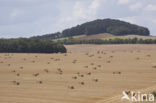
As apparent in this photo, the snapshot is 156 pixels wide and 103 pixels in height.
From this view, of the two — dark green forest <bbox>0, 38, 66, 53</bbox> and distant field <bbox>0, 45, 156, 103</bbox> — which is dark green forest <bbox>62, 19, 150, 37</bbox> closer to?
dark green forest <bbox>0, 38, 66, 53</bbox>

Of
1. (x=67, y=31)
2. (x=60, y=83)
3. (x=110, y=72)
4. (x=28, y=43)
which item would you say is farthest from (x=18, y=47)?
(x=67, y=31)

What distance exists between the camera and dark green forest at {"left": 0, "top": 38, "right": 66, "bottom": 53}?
77931 millimetres

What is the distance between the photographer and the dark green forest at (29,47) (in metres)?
77.9

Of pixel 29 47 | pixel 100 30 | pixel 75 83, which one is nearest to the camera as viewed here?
pixel 75 83

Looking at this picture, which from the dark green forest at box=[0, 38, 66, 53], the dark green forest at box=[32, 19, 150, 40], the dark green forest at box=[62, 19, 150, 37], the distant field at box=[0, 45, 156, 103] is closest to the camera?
the distant field at box=[0, 45, 156, 103]

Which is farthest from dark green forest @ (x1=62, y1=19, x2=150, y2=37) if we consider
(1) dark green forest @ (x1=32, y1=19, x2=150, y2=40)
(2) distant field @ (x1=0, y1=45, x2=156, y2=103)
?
(2) distant field @ (x1=0, y1=45, x2=156, y2=103)

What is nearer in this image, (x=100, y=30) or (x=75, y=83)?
(x=75, y=83)

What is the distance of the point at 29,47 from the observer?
256ft

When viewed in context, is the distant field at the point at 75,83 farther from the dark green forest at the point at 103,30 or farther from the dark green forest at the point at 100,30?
the dark green forest at the point at 100,30

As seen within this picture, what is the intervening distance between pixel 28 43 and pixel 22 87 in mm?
53100

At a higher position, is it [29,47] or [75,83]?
[29,47]

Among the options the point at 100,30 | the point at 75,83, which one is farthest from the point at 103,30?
the point at 75,83

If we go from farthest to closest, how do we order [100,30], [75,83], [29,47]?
1. [100,30]
2. [29,47]
3. [75,83]

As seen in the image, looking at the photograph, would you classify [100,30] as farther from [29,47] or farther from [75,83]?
[75,83]
